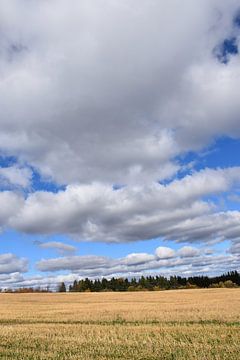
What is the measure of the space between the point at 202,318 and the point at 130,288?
156144 millimetres

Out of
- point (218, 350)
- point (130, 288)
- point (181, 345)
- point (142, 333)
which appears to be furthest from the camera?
point (130, 288)

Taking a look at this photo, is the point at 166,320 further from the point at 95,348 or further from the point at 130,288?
the point at 130,288

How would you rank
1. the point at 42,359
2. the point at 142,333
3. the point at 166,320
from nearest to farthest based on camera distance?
the point at 42,359 < the point at 142,333 < the point at 166,320

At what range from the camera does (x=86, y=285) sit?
190125mm

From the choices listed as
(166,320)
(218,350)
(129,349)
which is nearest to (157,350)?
(129,349)

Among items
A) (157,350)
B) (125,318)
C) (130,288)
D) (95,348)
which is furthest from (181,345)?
(130,288)

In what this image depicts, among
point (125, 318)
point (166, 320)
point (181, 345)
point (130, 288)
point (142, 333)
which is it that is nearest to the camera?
point (181, 345)

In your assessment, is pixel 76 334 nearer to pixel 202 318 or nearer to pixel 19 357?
pixel 19 357

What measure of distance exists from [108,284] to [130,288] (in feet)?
39.6

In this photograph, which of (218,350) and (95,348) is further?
(95,348)

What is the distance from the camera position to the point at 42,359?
49.7 feet

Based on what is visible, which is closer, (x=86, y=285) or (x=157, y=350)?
(x=157, y=350)

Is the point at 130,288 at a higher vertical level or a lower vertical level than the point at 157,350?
higher

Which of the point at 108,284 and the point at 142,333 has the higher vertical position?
the point at 108,284
